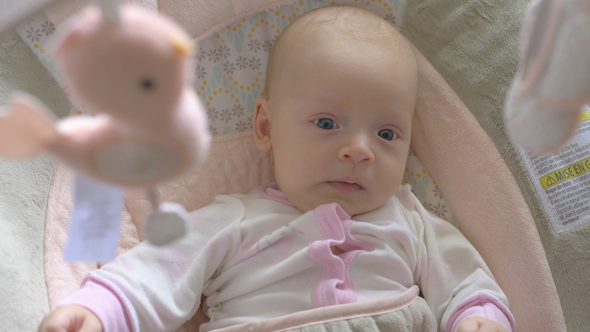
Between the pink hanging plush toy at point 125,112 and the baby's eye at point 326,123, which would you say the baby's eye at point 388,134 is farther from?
the pink hanging plush toy at point 125,112

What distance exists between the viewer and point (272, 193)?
1096mm

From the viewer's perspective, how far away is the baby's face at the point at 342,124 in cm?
92

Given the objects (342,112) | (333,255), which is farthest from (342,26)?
(333,255)

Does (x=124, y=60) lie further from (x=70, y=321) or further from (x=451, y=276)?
(x=451, y=276)

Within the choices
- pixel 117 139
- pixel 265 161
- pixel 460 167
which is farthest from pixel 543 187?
pixel 117 139

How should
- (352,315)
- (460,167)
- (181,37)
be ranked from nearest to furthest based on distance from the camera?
1. (181,37)
2. (352,315)
3. (460,167)

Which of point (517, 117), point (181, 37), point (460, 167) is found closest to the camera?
point (181, 37)

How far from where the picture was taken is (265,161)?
1200mm

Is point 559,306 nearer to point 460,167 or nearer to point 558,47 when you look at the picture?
point 460,167

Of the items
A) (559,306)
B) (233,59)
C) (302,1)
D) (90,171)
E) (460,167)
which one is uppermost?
(90,171)

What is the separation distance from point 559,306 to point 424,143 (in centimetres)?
43

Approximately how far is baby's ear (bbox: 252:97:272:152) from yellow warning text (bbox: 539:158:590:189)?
566 mm

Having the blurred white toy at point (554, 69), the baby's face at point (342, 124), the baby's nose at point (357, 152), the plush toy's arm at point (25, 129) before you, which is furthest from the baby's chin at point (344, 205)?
the plush toy's arm at point (25, 129)

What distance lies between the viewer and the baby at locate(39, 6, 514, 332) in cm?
91
